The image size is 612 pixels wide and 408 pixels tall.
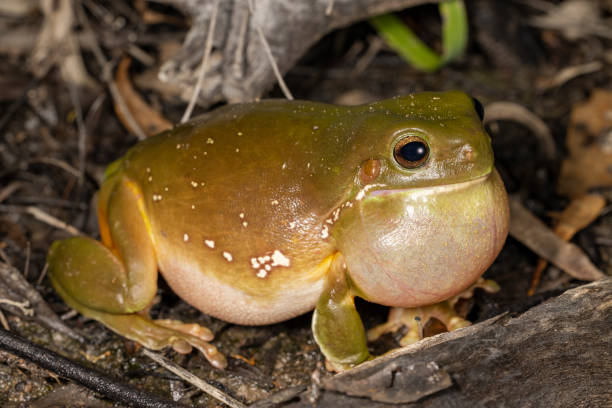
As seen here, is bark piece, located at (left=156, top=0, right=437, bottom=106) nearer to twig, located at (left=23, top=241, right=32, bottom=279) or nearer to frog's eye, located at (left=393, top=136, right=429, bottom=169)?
twig, located at (left=23, top=241, right=32, bottom=279)

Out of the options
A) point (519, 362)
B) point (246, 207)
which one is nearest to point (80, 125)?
point (246, 207)

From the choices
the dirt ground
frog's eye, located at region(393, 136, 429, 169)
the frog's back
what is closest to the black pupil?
frog's eye, located at region(393, 136, 429, 169)

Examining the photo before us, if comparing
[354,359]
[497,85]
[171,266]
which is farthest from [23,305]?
[497,85]

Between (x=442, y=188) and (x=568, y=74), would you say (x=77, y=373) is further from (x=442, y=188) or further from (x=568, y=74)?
(x=568, y=74)

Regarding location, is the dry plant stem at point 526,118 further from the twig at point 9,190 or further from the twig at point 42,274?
the twig at point 9,190

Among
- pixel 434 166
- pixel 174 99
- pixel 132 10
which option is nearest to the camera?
pixel 434 166

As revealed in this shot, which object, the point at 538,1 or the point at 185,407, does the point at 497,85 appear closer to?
the point at 538,1

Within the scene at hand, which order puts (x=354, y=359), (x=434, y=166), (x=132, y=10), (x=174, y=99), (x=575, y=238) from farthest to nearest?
1. (x=132, y=10)
2. (x=174, y=99)
3. (x=575, y=238)
4. (x=354, y=359)
5. (x=434, y=166)
